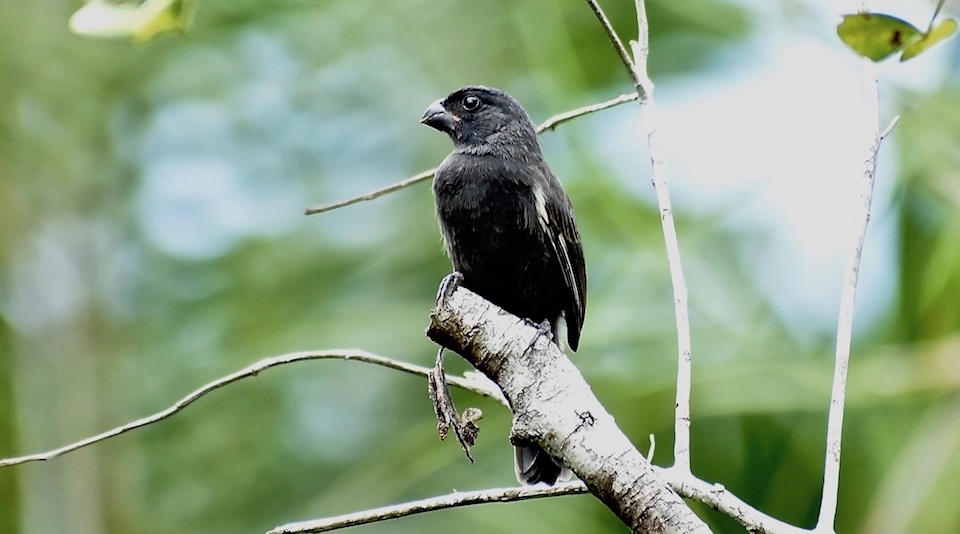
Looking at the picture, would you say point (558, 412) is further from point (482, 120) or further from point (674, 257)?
point (482, 120)

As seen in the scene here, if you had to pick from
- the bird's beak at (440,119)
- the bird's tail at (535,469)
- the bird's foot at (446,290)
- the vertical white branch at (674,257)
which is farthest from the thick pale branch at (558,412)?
the bird's beak at (440,119)

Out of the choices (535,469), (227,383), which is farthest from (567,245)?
(227,383)

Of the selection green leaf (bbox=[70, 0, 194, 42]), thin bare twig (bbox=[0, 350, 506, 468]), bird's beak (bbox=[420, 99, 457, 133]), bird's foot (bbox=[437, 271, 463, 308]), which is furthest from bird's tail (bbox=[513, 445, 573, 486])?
green leaf (bbox=[70, 0, 194, 42])

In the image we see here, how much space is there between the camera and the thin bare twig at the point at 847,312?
1940mm

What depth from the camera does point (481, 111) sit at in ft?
12.7

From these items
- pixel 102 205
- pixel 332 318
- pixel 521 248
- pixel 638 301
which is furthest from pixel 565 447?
pixel 102 205

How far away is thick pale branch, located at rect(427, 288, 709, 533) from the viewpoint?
1.83 m

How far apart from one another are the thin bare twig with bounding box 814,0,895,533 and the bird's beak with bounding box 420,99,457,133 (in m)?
1.82

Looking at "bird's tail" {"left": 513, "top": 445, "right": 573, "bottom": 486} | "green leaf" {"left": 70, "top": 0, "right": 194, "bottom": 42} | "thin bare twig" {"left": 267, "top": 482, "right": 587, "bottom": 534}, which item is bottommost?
"bird's tail" {"left": 513, "top": 445, "right": 573, "bottom": 486}

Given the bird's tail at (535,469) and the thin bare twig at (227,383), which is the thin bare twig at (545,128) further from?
the bird's tail at (535,469)

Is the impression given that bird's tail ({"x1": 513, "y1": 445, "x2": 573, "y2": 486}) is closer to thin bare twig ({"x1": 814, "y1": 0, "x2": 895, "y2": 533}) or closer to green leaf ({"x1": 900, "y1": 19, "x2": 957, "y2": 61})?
thin bare twig ({"x1": 814, "y1": 0, "x2": 895, "y2": 533})

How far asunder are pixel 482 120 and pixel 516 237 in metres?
0.68

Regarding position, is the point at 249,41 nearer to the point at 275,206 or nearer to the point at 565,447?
the point at 275,206

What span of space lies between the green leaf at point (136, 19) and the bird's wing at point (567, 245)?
4.39ft
